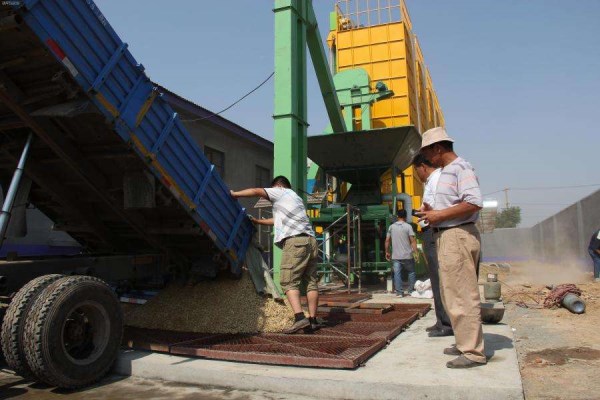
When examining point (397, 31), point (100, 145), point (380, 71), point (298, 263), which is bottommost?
point (298, 263)

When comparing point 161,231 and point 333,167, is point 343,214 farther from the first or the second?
point 161,231

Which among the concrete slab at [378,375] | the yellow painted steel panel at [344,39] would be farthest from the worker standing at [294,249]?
the yellow painted steel panel at [344,39]

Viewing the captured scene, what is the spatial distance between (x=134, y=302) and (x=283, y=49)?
4.29 m

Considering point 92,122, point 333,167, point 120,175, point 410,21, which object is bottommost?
point 120,175

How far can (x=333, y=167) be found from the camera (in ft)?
40.8

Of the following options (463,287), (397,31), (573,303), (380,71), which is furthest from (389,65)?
(463,287)

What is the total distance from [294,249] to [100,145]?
2185mm

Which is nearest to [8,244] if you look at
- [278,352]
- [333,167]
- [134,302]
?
[134,302]

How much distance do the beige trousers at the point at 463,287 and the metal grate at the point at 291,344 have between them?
0.81 m

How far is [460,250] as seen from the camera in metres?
3.62

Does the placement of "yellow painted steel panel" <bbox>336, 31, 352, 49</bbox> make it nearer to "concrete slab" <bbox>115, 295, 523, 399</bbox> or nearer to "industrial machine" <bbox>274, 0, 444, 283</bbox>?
"industrial machine" <bbox>274, 0, 444, 283</bbox>

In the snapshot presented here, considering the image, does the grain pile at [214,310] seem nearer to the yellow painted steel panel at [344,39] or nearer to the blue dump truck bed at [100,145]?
the blue dump truck bed at [100,145]

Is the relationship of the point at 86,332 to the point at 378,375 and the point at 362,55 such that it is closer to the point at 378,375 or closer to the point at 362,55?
the point at 378,375

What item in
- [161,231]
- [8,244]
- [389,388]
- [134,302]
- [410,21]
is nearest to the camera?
[389,388]
